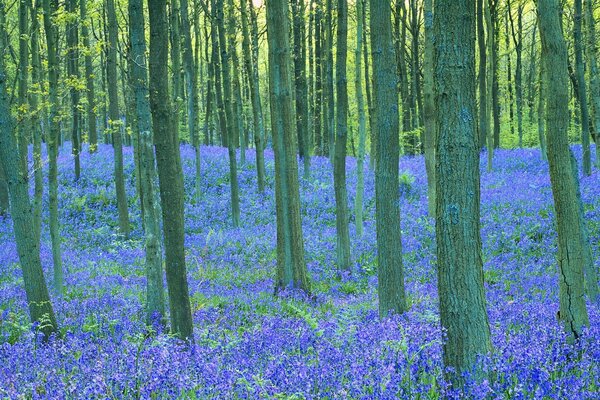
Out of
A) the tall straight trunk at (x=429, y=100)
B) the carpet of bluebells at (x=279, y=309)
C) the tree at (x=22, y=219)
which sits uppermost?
the tall straight trunk at (x=429, y=100)

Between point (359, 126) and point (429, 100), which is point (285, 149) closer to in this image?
point (359, 126)

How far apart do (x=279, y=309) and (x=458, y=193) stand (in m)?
6.52

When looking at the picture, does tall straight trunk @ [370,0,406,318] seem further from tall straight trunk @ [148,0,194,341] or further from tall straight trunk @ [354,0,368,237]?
tall straight trunk @ [354,0,368,237]

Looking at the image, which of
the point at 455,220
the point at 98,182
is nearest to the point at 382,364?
the point at 455,220

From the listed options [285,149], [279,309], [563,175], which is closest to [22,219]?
[279,309]

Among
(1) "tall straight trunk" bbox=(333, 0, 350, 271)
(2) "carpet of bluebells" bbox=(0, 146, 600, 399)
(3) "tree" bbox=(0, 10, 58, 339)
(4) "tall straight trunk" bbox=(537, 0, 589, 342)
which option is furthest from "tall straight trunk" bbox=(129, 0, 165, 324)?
(4) "tall straight trunk" bbox=(537, 0, 589, 342)

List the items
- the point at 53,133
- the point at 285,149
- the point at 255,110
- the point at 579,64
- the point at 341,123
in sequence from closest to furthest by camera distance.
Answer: the point at 285,149 < the point at 53,133 < the point at 341,123 < the point at 579,64 < the point at 255,110

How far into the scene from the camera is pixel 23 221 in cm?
743

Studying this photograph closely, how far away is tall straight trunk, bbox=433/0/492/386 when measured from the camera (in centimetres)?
413

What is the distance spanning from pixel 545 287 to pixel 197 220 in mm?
14303

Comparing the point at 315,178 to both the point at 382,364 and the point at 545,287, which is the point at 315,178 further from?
the point at 382,364

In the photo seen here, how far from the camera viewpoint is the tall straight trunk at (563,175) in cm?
589

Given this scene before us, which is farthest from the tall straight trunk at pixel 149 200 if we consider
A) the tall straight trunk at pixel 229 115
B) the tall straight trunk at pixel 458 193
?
the tall straight trunk at pixel 229 115

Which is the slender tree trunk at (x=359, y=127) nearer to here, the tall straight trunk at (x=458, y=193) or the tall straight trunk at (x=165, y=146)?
the tall straight trunk at (x=165, y=146)
